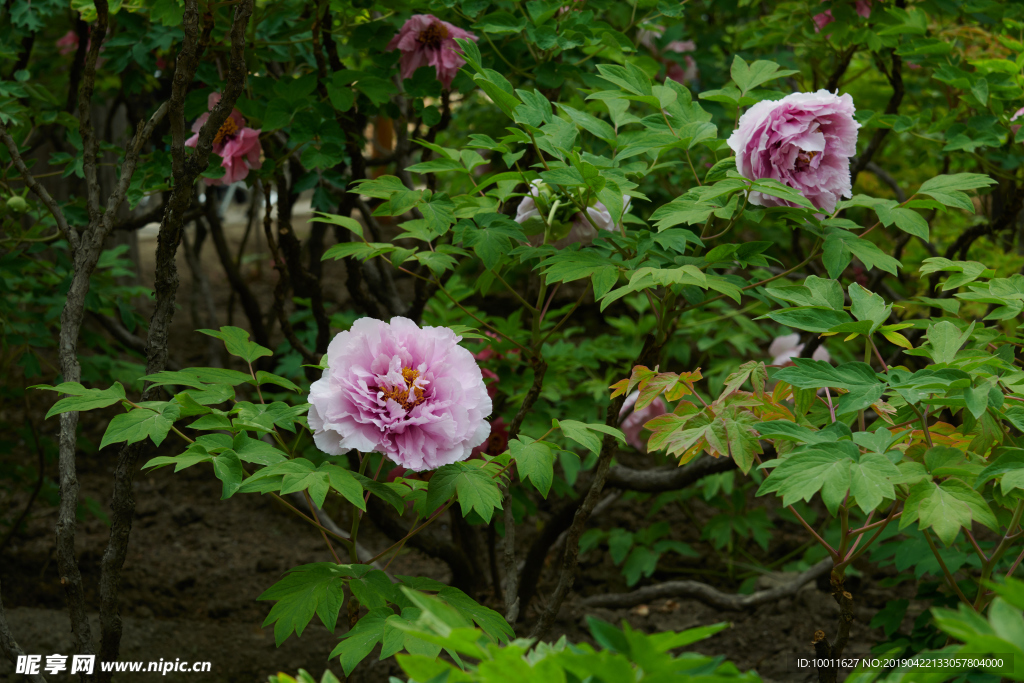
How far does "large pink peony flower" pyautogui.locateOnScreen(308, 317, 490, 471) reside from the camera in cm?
131

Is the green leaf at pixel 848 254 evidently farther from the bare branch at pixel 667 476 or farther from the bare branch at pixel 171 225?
the bare branch at pixel 171 225

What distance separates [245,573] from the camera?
3270 millimetres

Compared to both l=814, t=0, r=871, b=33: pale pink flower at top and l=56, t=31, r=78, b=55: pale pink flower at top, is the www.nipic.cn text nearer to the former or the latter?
l=56, t=31, r=78, b=55: pale pink flower at top

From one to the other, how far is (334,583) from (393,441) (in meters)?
0.35

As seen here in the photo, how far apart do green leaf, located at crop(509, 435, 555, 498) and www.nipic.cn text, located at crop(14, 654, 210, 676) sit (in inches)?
42.1

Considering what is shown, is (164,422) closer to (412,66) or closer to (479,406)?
(479,406)

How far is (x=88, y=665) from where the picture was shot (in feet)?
5.52

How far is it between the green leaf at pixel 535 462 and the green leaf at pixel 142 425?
2.01ft

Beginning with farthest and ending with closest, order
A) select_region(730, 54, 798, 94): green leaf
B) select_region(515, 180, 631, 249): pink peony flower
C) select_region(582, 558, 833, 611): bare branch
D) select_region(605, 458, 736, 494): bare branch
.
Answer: select_region(582, 558, 833, 611): bare branch → select_region(605, 458, 736, 494): bare branch → select_region(730, 54, 798, 94): green leaf → select_region(515, 180, 631, 249): pink peony flower

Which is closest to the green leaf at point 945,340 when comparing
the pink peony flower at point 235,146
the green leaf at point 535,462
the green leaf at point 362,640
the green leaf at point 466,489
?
the green leaf at point 535,462

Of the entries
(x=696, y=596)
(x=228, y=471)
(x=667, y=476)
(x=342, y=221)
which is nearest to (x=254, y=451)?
(x=228, y=471)

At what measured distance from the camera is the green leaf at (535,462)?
1.37 m

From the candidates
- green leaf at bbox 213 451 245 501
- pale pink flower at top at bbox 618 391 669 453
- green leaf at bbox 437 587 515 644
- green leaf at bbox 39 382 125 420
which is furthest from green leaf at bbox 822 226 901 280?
green leaf at bbox 39 382 125 420

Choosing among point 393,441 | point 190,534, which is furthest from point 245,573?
point 393,441
